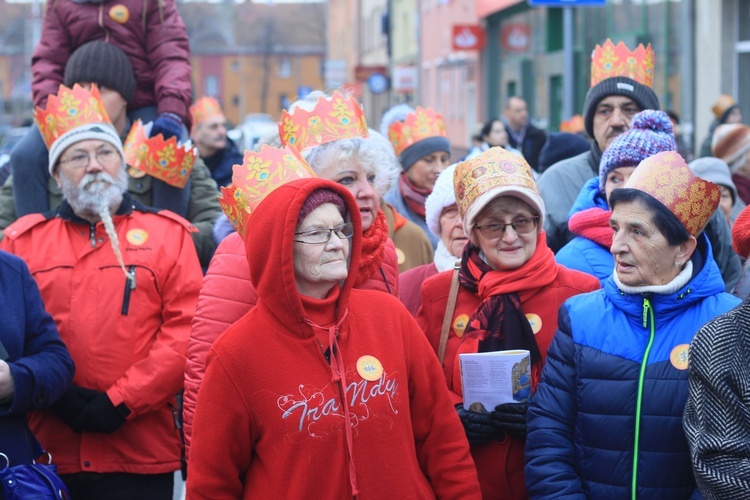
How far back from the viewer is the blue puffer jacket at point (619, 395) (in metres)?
3.46

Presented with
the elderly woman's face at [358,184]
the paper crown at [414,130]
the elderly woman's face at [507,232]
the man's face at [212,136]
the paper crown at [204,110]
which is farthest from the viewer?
the paper crown at [204,110]

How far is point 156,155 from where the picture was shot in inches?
226

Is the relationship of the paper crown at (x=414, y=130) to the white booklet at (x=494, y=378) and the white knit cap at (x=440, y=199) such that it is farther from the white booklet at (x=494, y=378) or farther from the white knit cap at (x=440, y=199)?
the white booklet at (x=494, y=378)

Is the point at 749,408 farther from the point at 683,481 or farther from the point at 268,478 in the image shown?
the point at 268,478

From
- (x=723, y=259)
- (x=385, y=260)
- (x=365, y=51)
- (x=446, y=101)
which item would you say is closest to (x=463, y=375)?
(x=385, y=260)

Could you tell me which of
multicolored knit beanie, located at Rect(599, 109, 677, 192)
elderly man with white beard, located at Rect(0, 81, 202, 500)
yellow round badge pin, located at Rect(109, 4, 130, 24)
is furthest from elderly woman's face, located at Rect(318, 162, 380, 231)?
yellow round badge pin, located at Rect(109, 4, 130, 24)

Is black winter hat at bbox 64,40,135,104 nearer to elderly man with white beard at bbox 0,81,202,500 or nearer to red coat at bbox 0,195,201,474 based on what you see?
elderly man with white beard at bbox 0,81,202,500

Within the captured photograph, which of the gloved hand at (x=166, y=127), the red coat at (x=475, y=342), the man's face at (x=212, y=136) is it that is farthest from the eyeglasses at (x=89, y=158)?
the man's face at (x=212, y=136)

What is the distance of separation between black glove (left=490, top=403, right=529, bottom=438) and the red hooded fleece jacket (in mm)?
364

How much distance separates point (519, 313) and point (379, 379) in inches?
28.3

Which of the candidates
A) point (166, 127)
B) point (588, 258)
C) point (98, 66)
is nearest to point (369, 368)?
point (588, 258)

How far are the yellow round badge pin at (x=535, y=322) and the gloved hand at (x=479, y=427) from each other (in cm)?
36

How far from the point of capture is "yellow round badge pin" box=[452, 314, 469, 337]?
160 inches

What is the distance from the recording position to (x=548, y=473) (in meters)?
3.56
